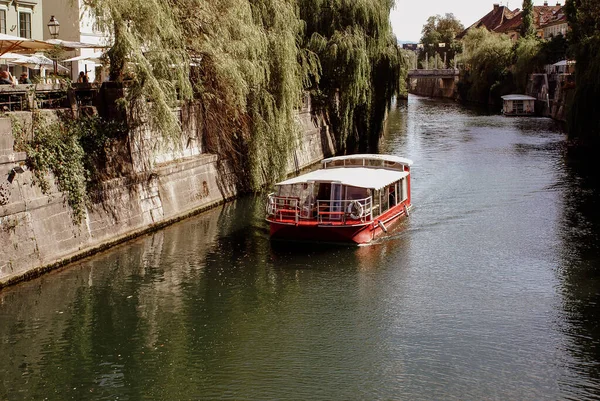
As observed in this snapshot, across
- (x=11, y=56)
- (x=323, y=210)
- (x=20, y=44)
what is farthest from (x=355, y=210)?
(x=11, y=56)

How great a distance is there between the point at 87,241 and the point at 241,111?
343 inches

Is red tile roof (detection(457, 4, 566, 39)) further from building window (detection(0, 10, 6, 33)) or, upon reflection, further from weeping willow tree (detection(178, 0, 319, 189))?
building window (detection(0, 10, 6, 33))

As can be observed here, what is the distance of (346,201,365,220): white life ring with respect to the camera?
2489 centimetres

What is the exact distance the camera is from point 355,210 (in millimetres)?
25031

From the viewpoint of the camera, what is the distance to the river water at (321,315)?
1520cm

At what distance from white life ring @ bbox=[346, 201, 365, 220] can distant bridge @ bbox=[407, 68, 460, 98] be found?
89.4 metres

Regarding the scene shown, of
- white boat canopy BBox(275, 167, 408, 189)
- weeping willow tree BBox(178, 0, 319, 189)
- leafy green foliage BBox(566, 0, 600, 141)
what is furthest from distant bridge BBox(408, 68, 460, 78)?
white boat canopy BBox(275, 167, 408, 189)

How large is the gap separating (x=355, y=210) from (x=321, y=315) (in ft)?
22.4

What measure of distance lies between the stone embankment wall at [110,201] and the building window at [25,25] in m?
12.4

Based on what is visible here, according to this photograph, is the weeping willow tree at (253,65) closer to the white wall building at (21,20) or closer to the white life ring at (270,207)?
the white life ring at (270,207)

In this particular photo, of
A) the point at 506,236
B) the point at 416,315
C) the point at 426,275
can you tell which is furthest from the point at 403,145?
the point at 416,315

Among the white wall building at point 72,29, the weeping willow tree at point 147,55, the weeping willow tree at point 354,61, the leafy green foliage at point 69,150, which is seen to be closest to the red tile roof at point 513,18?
the weeping willow tree at point 354,61

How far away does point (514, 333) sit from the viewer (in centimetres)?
1752

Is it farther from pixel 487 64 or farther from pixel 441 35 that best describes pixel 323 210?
pixel 441 35
